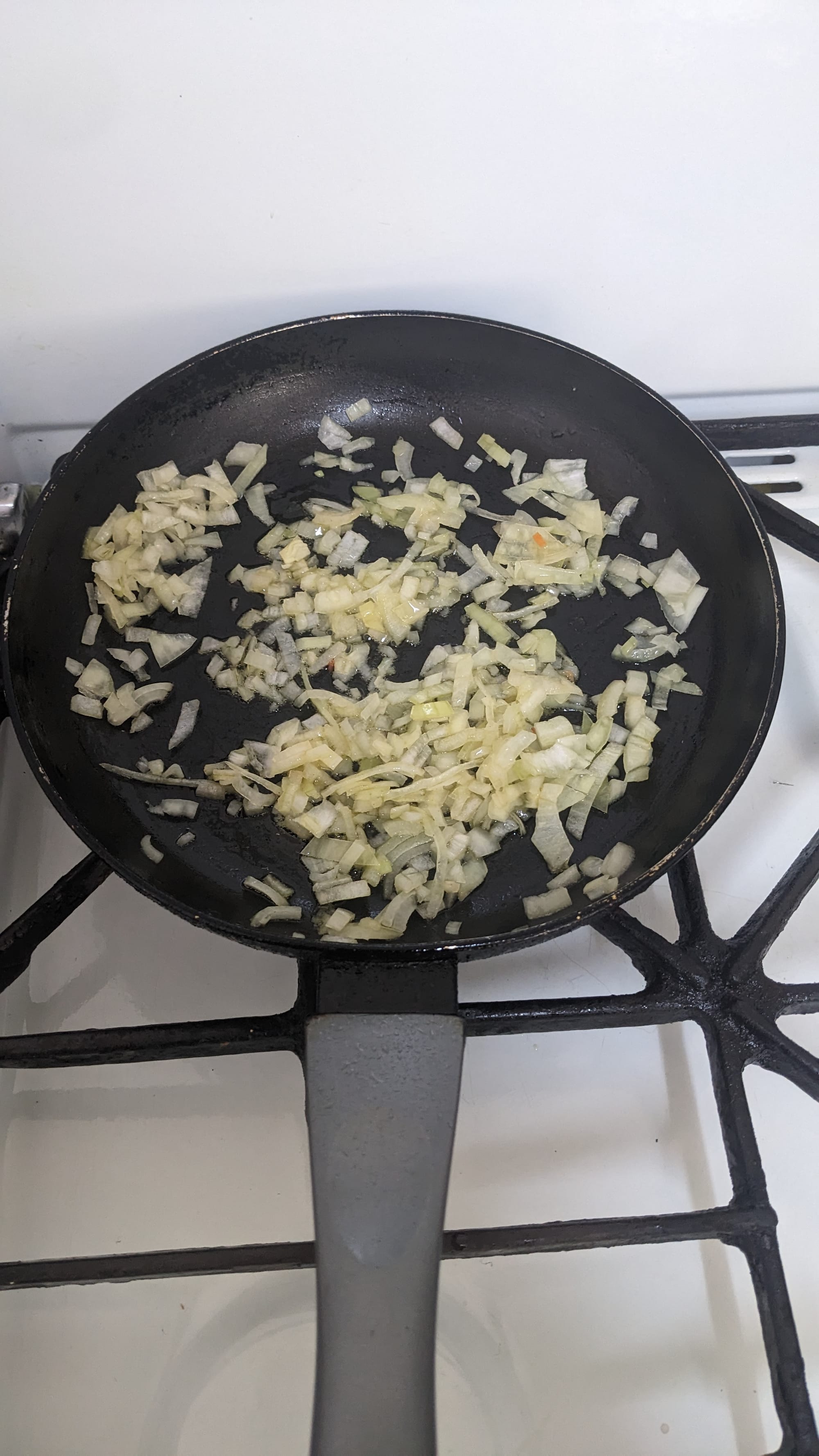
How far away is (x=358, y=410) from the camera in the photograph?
0.98 metres

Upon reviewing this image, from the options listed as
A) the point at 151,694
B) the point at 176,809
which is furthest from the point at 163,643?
the point at 176,809

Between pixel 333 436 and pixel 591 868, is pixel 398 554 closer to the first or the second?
pixel 333 436

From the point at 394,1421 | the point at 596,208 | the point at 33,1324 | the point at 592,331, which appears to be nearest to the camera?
the point at 394,1421

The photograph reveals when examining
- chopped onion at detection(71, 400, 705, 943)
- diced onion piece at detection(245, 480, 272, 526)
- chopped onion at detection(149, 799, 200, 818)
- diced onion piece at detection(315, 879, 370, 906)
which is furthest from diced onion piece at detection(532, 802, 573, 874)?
diced onion piece at detection(245, 480, 272, 526)

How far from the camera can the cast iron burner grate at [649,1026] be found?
0.62 meters

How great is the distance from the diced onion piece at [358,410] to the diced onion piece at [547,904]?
1.70 ft

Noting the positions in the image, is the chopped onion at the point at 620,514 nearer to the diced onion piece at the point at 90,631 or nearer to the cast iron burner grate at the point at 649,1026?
the cast iron burner grate at the point at 649,1026

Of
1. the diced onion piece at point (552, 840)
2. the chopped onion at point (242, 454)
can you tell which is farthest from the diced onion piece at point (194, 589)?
the diced onion piece at point (552, 840)

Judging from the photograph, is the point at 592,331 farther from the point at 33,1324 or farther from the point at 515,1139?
the point at 33,1324

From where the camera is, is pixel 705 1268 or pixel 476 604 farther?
pixel 476 604

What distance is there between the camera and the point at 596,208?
81cm

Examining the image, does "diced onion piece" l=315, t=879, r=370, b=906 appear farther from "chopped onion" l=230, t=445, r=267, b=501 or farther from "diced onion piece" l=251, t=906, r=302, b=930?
"chopped onion" l=230, t=445, r=267, b=501

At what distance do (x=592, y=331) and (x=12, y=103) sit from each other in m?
0.52

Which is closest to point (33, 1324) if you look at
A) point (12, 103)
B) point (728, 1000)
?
point (728, 1000)
